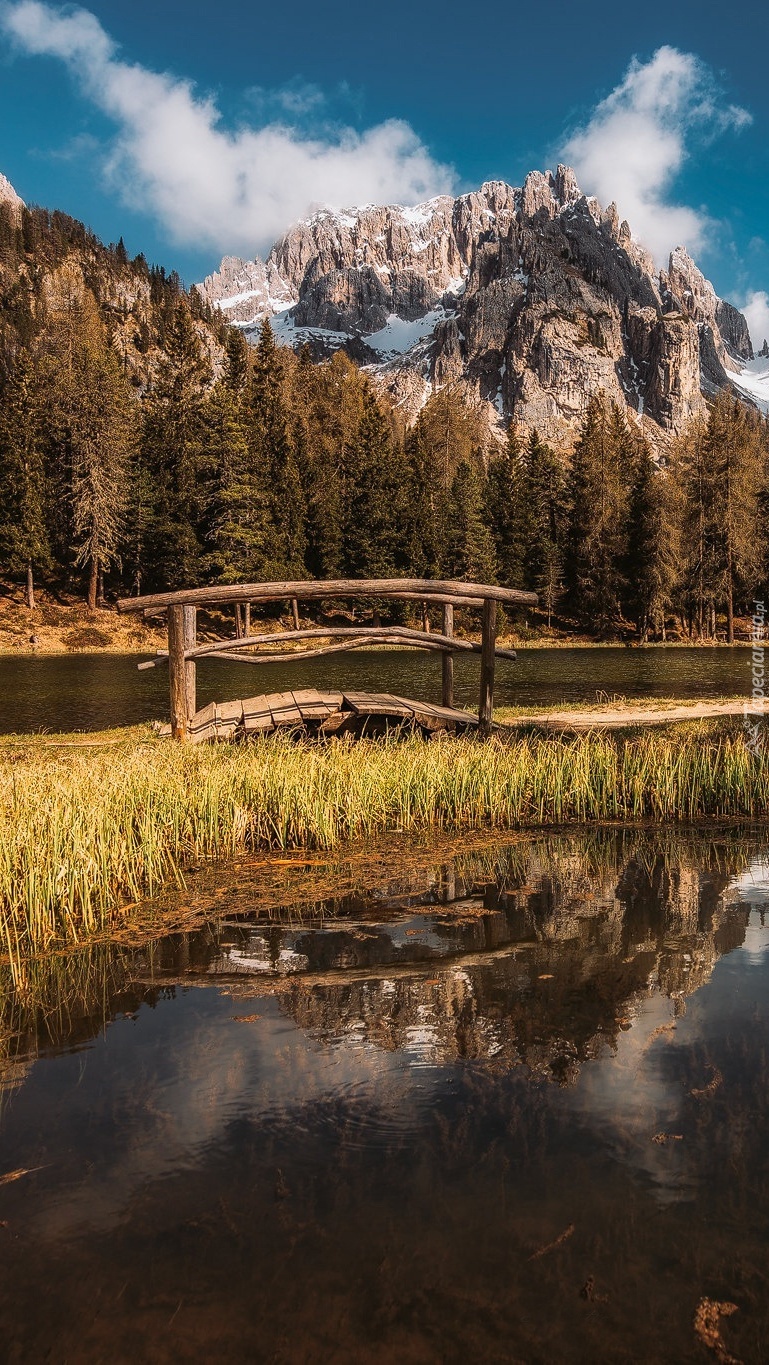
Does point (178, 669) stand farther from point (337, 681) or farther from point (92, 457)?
point (92, 457)

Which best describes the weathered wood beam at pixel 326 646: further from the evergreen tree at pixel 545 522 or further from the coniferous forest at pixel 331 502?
the evergreen tree at pixel 545 522

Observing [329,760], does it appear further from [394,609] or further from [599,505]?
[599,505]

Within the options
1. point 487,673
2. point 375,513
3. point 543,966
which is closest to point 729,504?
point 375,513

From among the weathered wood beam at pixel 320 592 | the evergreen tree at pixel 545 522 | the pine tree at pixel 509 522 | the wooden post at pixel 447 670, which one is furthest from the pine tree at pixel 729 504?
the weathered wood beam at pixel 320 592

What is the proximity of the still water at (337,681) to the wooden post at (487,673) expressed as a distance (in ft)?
18.7

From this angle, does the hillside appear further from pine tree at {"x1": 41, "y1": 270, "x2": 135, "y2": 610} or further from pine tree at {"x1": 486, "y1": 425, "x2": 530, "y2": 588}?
pine tree at {"x1": 486, "y1": 425, "x2": 530, "y2": 588}

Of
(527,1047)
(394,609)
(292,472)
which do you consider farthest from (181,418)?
(527,1047)

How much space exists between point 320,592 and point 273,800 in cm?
532

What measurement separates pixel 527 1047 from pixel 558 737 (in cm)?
1017

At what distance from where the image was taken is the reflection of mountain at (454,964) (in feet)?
13.8

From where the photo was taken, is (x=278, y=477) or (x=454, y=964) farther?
(x=278, y=477)

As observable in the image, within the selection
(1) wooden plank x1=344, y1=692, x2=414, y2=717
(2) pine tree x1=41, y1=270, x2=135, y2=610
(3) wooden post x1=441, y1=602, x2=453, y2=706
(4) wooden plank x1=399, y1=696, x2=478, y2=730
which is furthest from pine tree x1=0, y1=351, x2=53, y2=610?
(4) wooden plank x1=399, y1=696, x2=478, y2=730

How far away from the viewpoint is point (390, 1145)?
10.5ft

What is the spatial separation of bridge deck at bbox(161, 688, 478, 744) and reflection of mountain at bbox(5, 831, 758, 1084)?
20.4 feet
